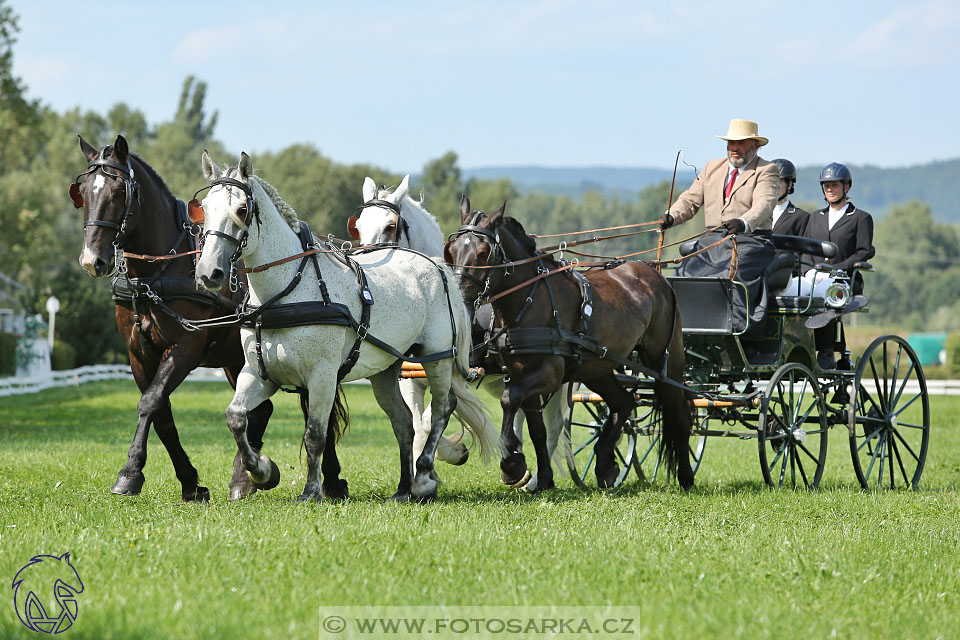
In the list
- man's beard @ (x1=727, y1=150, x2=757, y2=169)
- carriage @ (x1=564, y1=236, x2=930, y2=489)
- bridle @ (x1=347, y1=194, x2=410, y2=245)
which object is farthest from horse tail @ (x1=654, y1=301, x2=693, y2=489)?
bridle @ (x1=347, y1=194, x2=410, y2=245)

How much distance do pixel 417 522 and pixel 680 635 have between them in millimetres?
2644

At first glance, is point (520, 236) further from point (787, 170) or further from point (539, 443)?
point (787, 170)

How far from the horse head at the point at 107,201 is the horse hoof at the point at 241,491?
6.44ft

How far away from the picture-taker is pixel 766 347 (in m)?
10.4

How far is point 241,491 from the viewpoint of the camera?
8.34 meters

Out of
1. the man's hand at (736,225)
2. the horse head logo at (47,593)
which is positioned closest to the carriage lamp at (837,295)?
the man's hand at (736,225)

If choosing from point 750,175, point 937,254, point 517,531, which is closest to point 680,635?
point 517,531

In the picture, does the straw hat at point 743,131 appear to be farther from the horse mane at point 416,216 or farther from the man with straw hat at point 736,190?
the horse mane at point 416,216

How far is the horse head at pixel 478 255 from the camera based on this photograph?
28.1 feet

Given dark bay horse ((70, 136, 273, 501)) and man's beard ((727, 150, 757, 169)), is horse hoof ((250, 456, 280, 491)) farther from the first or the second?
man's beard ((727, 150, 757, 169))

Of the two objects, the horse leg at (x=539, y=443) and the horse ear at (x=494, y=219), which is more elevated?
the horse ear at (x=494, y=219)

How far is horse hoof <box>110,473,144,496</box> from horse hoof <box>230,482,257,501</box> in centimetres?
80

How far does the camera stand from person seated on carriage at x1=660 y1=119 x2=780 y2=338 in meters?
9.86

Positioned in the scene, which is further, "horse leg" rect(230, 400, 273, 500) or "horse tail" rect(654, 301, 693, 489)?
"horse tail" rect(654, 301, 693, 489)
